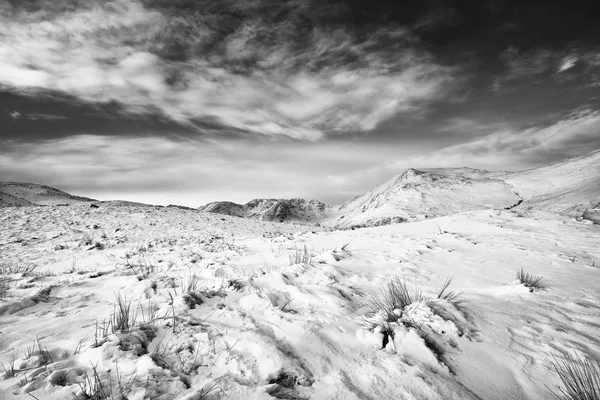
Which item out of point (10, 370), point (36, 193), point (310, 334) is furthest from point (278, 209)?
point (10, 370)

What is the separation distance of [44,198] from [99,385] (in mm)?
46115

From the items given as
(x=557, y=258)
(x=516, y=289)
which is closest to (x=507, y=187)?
(x=557, y=258)

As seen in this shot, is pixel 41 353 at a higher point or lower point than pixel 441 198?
lower

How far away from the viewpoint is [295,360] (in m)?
1.90

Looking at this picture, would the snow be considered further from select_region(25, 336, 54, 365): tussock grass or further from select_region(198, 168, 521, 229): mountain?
select_region(198, 168, 521, 229): mountain

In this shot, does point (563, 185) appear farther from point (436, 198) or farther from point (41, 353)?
point (41, 353)

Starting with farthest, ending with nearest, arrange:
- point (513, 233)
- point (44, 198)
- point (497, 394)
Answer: point (44, 198), point (513, 233), point (497, 394)

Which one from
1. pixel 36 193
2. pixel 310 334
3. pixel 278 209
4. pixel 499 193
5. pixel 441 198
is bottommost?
pixel 310 334

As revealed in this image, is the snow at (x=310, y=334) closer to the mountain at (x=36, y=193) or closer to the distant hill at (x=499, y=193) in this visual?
the distant hill at (x=499, y=193)

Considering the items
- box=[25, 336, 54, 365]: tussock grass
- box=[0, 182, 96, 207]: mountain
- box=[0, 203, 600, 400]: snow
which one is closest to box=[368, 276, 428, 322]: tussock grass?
box=[0, 203, 600, 400]: snow

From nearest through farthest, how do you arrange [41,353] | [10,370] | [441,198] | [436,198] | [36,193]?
[10,370] → [41,353] → [441,198] → [436,198] → [36,193]

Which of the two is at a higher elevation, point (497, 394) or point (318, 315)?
point (318, 315)

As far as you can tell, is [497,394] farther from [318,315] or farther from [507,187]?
[507,187]

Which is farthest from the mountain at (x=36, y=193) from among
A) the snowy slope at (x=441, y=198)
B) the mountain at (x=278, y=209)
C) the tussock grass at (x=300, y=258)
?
the tussock grass at (x=300, y=258)
